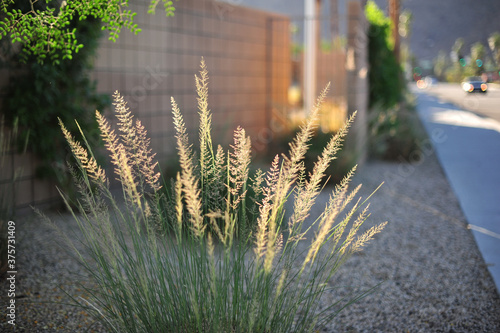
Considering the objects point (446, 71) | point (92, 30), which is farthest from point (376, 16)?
point (446, 71)

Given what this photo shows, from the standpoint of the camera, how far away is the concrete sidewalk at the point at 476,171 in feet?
17.4

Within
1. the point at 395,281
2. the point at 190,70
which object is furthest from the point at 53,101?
the point at 395,281

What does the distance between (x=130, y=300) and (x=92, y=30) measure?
3.66 meters

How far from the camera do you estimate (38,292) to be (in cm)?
347

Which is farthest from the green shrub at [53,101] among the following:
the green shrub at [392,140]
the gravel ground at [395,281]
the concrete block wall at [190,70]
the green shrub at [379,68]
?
the green shrub at [379,68]

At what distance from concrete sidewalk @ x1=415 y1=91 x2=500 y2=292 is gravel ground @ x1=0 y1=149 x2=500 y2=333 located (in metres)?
0.14

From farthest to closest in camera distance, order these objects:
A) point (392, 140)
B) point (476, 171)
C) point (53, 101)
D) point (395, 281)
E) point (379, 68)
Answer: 1. point (379, 68)
2. point (392, 140)
3. point (476, 171)
4. point (53, 101)
5. point (395, 281)

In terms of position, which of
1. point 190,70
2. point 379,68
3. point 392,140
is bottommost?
point 392,140

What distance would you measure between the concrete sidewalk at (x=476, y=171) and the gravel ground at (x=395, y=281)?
14 centimetres

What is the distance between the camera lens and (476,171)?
8.80 metres

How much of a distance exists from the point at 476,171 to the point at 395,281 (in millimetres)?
5496

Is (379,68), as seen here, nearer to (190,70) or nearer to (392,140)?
(392,140)

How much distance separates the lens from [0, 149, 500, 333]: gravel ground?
318 cm

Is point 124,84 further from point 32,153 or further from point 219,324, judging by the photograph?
point 219,324
